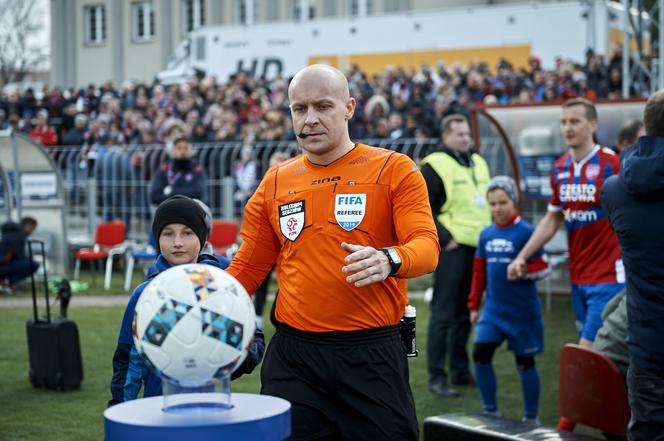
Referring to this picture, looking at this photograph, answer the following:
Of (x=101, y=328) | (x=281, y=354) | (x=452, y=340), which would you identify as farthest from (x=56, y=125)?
(x=281, y=354)

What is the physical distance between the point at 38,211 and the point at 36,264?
5.03 ft

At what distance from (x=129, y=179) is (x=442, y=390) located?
10524 millimetres

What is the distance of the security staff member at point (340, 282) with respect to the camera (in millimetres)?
4020

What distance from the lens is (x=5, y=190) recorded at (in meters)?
16.5

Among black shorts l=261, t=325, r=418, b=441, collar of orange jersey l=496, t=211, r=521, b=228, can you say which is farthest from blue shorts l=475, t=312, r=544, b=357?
black shorts l=261, t=325, r=418, b=441

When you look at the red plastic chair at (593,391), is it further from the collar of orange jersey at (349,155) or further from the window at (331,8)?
the window at (331,8)

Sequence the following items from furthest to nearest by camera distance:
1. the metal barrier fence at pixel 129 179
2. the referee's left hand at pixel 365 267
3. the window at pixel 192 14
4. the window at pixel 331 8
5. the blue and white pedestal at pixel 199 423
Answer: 1. the window at pixel 192 14
2. the window at pixel 331 8
3. the metal barrier fence at pixel 129 179
4. the referee's left hand at pixel 365 267
5. the blue and white pedestal at pixel 199 423

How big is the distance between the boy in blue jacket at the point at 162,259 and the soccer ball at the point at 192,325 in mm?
1251

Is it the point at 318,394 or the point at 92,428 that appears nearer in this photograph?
the point at 318,394

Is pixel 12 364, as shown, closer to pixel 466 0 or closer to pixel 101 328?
pixel 101 328

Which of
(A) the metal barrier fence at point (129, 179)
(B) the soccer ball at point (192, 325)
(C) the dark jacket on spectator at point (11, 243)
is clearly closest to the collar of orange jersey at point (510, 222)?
(B) the soccer ball at point (192, 325)

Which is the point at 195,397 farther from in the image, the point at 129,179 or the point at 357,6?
the point at 357,6

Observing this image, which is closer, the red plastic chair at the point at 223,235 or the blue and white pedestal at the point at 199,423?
the blue and white pedestal at the point at 199,423

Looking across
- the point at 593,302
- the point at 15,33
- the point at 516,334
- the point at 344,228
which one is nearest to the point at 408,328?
the point at 344,228
